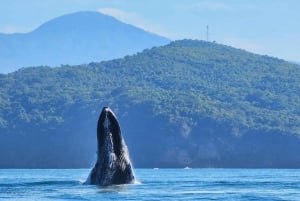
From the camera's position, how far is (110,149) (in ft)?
173

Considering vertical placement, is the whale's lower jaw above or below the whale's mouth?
below

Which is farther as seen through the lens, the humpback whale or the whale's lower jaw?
the whale's lower jaw

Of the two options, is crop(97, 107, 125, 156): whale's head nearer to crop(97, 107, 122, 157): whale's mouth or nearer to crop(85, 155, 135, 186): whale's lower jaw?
crop(97, 107, 122, 157): whale's mouth

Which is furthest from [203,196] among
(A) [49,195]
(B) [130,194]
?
(A) [49,195]

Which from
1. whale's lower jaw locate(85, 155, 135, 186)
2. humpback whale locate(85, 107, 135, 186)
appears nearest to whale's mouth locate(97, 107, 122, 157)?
humpback whale locate(85, 107, 135, 186)

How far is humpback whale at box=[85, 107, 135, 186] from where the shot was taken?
52688 millimetres

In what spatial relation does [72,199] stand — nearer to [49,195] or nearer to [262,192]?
[49,195]

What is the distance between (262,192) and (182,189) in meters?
4.65

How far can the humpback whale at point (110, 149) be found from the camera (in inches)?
2074

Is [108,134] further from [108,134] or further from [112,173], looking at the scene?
[112,173]

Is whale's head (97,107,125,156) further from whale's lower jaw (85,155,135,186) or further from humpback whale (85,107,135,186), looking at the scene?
whale's lower jaw (85,155,135,186)

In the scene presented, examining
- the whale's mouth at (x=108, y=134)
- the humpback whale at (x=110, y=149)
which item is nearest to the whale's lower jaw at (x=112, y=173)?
the humpback whale at (x=110, y=149)

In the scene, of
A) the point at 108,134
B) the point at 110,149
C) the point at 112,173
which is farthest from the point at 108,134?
the point at 112,173

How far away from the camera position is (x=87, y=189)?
5484 centimetres
